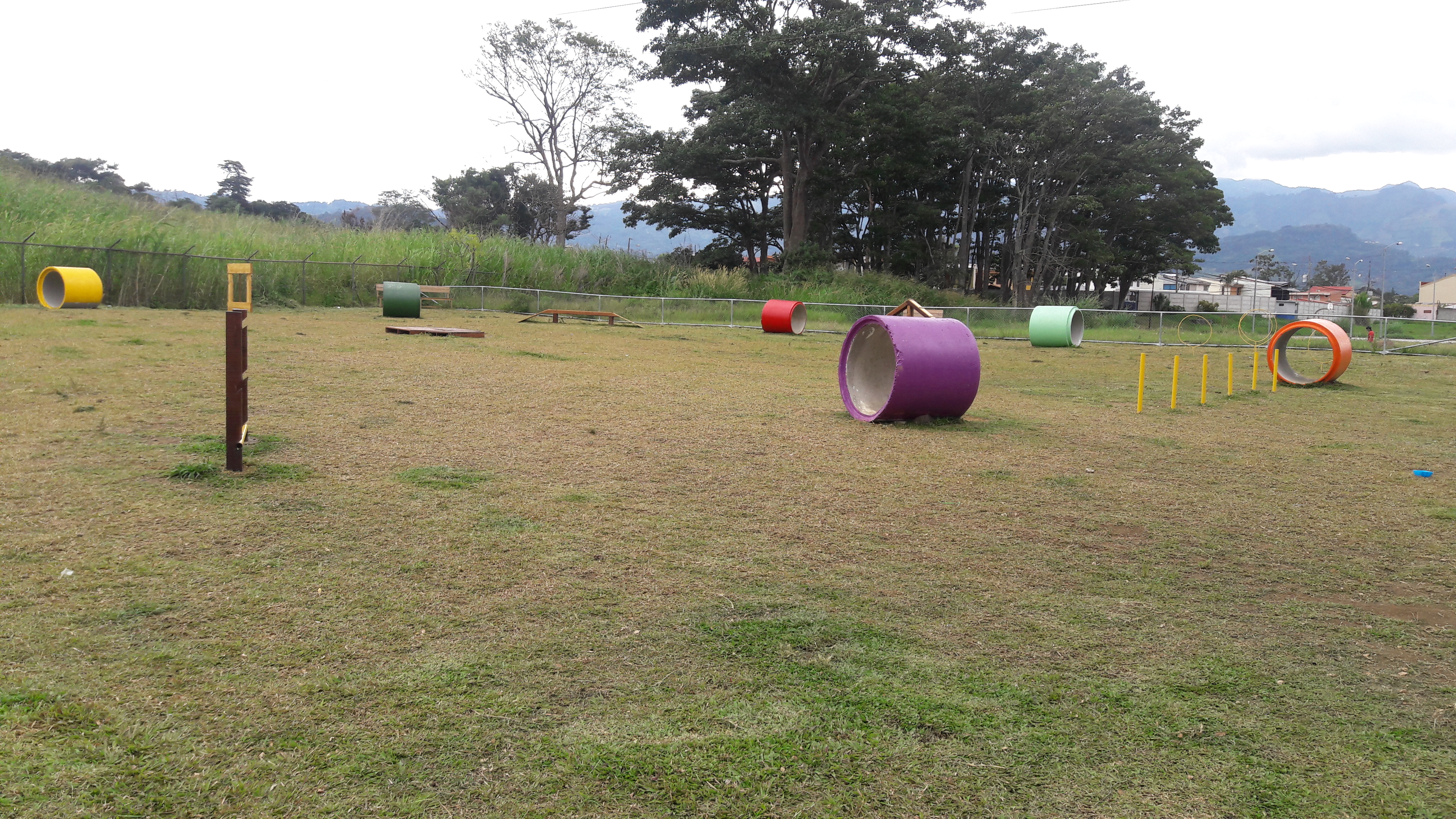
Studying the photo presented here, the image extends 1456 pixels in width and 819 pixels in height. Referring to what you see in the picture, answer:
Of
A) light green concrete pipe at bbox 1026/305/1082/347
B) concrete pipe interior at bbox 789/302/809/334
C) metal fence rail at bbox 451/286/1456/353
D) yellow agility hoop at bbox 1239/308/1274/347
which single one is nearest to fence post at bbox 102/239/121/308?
metal fence rail at bbox 451/286/1456/353

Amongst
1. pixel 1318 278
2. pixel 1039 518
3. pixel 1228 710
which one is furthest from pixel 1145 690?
pixel 1318 278


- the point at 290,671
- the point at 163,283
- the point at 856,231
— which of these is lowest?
the point at 290,671

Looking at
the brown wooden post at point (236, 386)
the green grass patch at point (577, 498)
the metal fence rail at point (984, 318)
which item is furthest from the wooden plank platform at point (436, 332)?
the green grass patch at point (577, 498)

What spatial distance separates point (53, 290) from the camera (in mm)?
22266

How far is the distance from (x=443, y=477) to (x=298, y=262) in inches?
988

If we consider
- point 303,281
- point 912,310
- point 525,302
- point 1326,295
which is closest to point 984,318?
point 525,302

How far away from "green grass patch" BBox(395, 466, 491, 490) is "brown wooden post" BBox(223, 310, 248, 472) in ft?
3.33

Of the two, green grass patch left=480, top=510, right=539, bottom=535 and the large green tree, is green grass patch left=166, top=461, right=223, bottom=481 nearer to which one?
green grass patch left=480, top=510, right=539, bottom=535

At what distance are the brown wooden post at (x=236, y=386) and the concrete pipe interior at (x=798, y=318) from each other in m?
20.9

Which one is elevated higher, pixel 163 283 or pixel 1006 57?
pixel 1006 57

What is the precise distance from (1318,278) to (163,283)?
14593 centimetres

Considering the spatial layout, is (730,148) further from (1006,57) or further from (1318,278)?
(1318,278)

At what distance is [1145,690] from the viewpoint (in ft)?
11.7

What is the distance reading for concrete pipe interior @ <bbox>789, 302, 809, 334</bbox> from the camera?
2716 cm
